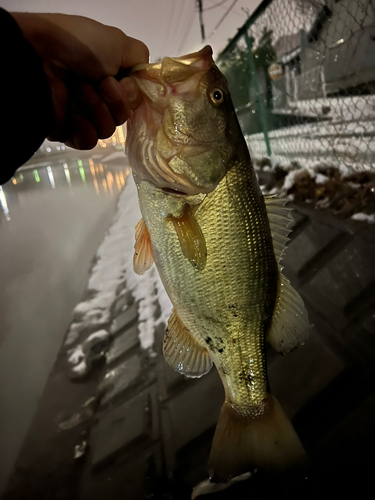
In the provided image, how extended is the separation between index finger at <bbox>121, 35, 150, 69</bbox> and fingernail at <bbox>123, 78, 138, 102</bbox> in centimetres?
12

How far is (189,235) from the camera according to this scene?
1.11 metres

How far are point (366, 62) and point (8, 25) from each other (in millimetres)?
5094

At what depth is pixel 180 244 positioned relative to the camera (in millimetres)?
1135

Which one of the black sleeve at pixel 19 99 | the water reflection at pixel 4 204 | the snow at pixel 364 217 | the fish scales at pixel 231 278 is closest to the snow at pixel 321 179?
the snow at pixel 364 217

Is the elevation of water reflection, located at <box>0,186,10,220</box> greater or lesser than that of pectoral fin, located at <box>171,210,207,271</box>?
lesser

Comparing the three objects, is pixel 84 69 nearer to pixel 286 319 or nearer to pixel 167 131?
pixel 167 131

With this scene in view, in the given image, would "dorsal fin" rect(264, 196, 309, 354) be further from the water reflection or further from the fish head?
the water reflection

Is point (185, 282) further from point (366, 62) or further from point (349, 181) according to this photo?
point (366, 62)

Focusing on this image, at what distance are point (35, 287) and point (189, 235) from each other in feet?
14.1

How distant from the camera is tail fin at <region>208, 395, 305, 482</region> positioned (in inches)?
47.8

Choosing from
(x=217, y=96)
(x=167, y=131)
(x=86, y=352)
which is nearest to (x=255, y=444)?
(x=167, y=131)

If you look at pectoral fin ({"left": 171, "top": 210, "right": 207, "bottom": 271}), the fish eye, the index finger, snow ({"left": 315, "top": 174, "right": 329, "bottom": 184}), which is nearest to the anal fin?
pectoral fin ({"left": 171, "top": 210, "right": 207, "bottom": 271})

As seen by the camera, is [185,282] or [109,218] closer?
[185,282]

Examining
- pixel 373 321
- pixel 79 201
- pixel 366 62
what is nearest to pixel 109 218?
pixel 79 201
